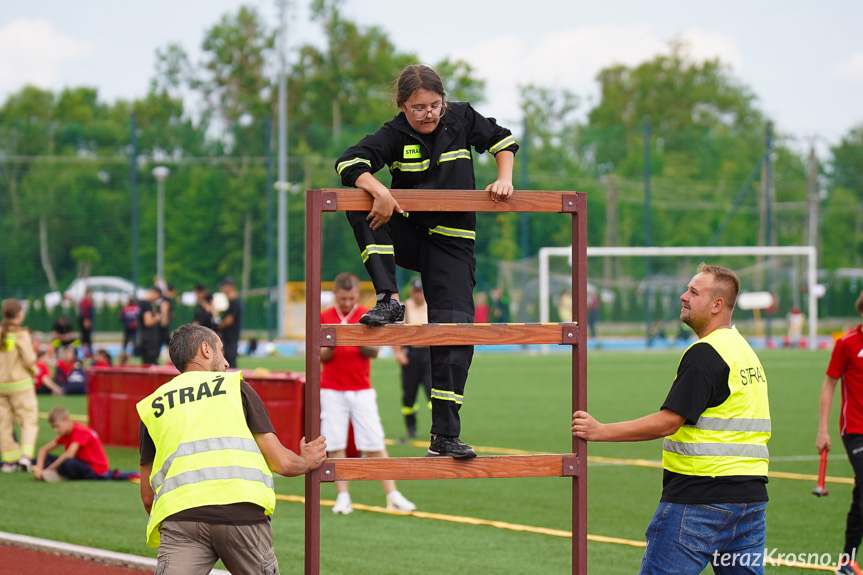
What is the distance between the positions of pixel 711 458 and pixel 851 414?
3.05 meters

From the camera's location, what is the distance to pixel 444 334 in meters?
4.85

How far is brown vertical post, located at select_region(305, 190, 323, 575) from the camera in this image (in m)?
4.77

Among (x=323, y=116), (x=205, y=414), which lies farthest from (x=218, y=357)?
(x=323, y=116)

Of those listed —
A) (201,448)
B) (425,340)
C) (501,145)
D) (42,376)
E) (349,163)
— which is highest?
(501,145)

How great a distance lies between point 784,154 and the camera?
72.1 metres

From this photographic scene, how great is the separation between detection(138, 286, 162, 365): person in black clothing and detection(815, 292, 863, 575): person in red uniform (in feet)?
41.7

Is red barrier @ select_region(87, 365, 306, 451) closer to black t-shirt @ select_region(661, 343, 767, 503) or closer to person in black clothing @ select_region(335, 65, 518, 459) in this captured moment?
person in black clothing @ select_region(335, 65, 518, 459)

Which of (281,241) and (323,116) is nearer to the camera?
(281,241)

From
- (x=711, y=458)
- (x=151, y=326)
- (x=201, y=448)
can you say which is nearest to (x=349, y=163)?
(x=201, y=448)

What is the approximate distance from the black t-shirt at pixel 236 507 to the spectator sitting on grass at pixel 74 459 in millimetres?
7085

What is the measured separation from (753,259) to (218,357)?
3753 cm

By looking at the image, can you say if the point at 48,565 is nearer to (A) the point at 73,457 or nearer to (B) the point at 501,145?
(A) the point at 73,457

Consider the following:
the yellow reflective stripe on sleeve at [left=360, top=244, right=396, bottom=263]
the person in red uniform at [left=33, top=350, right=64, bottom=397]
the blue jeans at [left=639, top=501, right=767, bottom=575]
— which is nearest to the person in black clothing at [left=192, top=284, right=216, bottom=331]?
the person in red uniform at [left=33, top=350, right=64, bottom=397]

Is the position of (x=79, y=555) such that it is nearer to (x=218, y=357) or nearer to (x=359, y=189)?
(x=218, y=357)
